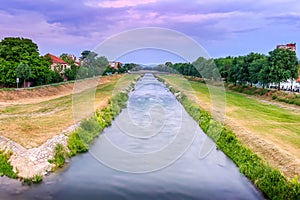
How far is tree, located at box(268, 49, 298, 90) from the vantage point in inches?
1692

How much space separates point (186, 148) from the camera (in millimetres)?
19172

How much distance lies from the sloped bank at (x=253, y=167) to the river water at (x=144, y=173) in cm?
34

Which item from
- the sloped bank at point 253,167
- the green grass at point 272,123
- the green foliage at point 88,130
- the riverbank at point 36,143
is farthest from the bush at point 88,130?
the green grass at point 272,123

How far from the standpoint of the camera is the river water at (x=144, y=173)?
1238cm

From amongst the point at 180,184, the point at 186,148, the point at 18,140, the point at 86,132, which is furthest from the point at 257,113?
the point at 18,140

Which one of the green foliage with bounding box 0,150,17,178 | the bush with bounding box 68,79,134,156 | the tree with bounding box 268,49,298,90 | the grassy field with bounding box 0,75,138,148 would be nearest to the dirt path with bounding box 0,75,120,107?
the grassy field with bounding box 0,75,138,148

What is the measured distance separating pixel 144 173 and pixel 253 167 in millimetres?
4621

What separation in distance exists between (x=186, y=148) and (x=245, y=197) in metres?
6.98

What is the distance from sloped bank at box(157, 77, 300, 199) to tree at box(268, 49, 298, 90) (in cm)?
2287

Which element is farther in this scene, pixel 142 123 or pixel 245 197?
pixel 142 123

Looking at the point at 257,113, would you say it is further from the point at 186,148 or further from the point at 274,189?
the point at 274,189

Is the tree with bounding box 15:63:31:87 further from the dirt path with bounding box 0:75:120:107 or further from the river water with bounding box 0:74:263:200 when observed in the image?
the river water with bounding box 0:74:263:200

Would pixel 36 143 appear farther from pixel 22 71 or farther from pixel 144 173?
pixel 22 71

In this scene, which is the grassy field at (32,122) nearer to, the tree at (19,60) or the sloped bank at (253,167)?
the sloped bank at (253,167)
